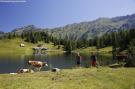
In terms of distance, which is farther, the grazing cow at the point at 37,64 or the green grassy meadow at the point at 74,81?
the grazing cow at the point at 37,64

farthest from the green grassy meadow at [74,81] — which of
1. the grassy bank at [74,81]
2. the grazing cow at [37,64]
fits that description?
the grazing cow at [37,64]

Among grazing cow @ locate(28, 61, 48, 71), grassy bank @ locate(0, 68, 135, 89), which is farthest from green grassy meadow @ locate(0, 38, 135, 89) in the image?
grazing cow @ locate(28, 61, 48, 71)

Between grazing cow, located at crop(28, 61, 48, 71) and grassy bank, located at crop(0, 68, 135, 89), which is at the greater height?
grazing cow, located at crop(28, 61, 48, 71)

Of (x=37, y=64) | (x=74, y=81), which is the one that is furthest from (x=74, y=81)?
(x=37, y=64)

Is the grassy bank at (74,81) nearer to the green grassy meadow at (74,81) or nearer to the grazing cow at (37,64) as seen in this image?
the green grassy meadow at (74,81)

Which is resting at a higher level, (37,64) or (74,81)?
(37,64)

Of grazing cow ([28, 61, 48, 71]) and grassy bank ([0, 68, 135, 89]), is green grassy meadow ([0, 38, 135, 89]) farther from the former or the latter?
grazing cow ([28, 61, 48, 71])

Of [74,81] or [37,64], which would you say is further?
[37,64]

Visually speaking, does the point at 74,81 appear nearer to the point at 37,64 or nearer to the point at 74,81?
the point at 74,81

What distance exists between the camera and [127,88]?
29344mm

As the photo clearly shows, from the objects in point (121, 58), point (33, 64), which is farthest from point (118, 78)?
point (121, 58)

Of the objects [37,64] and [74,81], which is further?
[37,64]

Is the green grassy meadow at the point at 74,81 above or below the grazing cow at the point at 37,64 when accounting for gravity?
below

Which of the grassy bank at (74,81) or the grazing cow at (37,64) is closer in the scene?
the grassy bank at (74,81)
